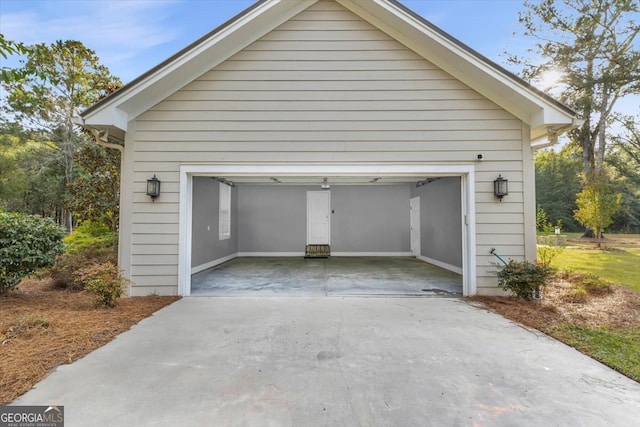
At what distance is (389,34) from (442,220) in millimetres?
A: 5101

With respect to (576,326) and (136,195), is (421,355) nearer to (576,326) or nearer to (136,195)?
(576,326)

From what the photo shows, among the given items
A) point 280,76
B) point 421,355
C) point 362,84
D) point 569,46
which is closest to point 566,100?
point 569,46

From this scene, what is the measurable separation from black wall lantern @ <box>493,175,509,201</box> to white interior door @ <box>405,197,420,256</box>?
510 centimetres

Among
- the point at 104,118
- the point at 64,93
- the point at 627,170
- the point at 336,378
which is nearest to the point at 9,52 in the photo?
the point at 104,118

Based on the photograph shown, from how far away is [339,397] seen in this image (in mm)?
2176

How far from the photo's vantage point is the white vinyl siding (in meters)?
5.10

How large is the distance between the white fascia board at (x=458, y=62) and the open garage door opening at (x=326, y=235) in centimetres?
218

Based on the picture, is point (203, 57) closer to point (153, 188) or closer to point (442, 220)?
point (153, 188)

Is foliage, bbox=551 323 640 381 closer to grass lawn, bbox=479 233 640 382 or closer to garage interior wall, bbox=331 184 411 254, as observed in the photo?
grass lawn, bbox=479 233 640 382

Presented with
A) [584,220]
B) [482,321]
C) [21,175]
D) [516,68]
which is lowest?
[482,321]

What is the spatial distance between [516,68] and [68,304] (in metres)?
20.0

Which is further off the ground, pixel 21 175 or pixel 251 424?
pixel 21 175

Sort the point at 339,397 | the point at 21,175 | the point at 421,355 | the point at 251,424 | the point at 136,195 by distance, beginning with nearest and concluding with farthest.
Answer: the point at 251,424 → the point at 339,397 → the point at 421,355 → the point at 136,195 → the point at 21,175

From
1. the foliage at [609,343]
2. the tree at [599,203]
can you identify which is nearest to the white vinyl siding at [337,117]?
the foliage at [609,343]
